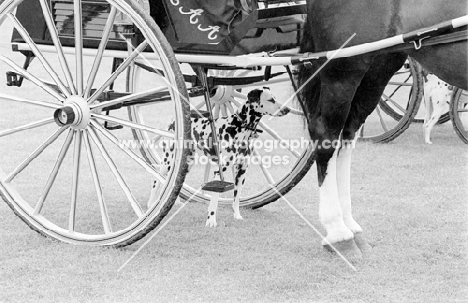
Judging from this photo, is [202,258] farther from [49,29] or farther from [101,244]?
[49,29]

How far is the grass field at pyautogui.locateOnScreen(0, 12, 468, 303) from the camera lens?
9.20 ft

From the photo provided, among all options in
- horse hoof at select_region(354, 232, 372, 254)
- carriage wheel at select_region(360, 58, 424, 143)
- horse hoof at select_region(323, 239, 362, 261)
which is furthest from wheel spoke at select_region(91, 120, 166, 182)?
carriage wheel at select_region(360, 58, 424, 143)

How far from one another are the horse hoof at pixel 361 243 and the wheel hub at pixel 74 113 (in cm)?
138

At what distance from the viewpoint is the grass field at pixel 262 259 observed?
110 inches

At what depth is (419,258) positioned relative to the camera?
126 inches

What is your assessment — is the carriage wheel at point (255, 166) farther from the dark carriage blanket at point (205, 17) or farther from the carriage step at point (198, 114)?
the dark carriage blanket at point (205, 17)

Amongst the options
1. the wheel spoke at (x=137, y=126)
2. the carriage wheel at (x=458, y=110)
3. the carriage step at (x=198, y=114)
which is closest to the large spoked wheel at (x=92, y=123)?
the wheel spoke at (x=137, y=126)

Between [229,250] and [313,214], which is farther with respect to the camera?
[313,214]

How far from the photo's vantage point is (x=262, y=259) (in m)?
3.22

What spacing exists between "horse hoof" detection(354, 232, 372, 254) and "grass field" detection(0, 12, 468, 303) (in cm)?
4

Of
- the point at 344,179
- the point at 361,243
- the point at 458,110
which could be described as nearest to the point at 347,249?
the point at 361,243

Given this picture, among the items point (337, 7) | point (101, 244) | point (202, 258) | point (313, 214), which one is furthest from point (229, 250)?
point (337, 7)

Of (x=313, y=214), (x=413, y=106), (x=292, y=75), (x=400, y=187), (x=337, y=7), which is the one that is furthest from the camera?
(x=413, y=106)

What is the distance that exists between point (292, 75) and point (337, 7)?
0.57 m
